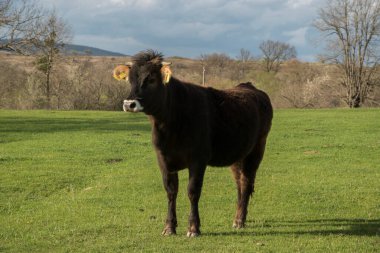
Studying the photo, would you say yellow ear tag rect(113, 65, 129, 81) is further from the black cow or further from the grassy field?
the grassy field

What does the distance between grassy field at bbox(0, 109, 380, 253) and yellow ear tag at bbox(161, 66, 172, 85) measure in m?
2.28

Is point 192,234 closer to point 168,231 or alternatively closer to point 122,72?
point 168,231

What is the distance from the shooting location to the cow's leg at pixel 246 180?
825cm

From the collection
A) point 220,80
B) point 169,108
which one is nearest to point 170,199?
point 169,108

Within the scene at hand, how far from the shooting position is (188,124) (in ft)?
23.8

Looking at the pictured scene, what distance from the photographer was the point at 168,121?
714 centimetres

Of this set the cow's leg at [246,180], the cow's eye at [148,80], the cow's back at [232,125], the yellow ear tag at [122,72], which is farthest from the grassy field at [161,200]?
the yellow ear tag at [122,72]

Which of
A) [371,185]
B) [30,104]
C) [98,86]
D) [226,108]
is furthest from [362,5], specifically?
[226,108]

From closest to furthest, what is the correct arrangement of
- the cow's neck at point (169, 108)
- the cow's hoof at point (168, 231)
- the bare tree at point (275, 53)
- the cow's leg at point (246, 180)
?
the cow's neck at point (169, 108), the cow's hoof at point (168, 231), the cow's leg at point (246, 180), the bare tree at point (275, 53)

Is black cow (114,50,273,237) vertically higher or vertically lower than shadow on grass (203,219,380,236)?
higher

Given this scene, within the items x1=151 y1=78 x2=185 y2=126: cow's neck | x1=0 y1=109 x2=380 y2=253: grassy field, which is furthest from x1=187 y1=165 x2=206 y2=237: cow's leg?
x1=151 y1=78 x2=185 y2=126: cow's neck

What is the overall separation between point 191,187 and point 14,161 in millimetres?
10692

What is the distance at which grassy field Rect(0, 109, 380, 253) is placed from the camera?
7.14 meters

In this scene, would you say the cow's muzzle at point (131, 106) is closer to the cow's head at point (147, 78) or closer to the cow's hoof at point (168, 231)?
the cow's head at point (147, 78)
